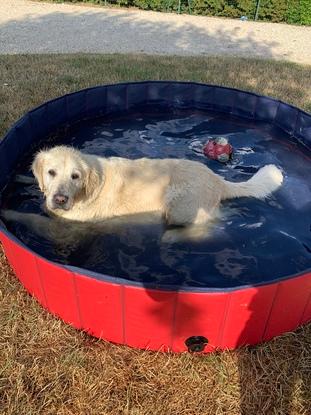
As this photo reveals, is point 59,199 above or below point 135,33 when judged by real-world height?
above

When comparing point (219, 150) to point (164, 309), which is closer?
point (164, 309)

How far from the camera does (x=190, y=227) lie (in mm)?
4773

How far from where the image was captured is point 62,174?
4.16 m

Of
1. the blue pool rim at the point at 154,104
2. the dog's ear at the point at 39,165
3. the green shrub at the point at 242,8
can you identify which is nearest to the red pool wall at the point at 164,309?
the dog's ear at the point at 39,165

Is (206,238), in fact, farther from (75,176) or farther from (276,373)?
(276,373)

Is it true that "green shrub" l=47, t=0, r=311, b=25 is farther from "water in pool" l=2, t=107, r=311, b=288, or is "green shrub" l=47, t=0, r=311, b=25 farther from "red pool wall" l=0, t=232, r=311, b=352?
"red pool wall" l=0, t=232, r=311, b=352

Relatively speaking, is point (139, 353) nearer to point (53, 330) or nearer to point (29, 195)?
point (53, 330)

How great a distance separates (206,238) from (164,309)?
170 cm

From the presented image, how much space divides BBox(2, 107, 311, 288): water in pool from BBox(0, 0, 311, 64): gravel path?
248 inches

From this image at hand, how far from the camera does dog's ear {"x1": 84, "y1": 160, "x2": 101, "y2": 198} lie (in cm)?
432

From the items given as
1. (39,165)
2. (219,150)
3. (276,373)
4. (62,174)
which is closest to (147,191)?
(62,174)

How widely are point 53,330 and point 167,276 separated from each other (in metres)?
1.21

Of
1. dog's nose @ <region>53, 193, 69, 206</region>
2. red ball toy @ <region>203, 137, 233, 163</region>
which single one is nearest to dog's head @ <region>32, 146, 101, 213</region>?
dog's nose @ <region>53, 193, 69, 206</region>

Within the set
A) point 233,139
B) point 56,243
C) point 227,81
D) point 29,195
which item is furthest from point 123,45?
point 56,243
